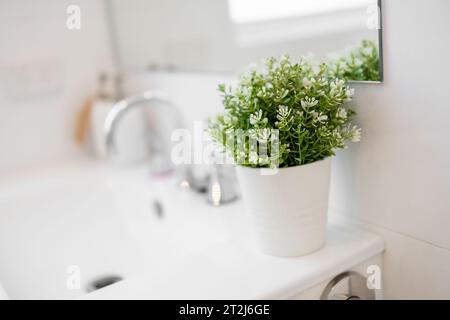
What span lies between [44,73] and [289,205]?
88 centimetres

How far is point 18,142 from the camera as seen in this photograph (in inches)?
50.6

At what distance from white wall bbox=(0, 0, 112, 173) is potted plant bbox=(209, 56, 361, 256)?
0.76 meters

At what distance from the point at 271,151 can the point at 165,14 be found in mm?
691

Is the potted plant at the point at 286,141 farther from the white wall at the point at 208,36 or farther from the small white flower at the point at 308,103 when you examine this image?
the white wall at the point at 208,36

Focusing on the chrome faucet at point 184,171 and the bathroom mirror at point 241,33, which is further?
the chrome faucet at point 184,171

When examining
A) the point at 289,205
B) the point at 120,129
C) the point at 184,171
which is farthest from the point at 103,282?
the point at 289,205

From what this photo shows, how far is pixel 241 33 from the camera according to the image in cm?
102

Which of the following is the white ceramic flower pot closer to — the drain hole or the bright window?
the bright window

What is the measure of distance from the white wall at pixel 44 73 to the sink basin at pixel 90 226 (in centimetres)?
9

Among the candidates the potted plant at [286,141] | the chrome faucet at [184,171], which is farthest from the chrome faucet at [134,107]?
the potted plant at [286,141]

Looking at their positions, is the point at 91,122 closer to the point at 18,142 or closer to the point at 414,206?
the point at 18,142

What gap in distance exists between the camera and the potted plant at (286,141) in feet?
2.14

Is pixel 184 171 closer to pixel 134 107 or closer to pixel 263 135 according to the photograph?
pixel 134 107
